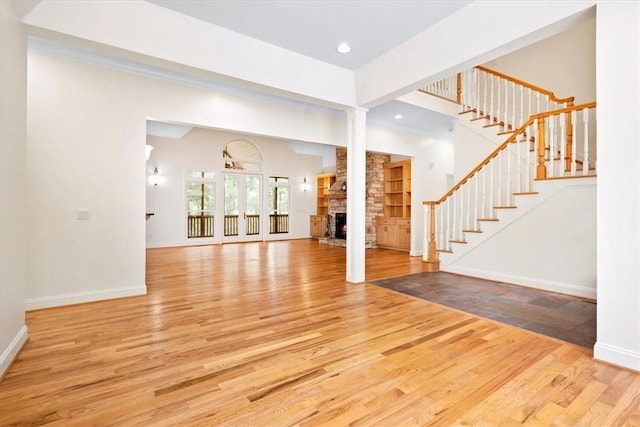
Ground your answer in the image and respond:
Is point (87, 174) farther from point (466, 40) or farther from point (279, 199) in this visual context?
point (279, 199)

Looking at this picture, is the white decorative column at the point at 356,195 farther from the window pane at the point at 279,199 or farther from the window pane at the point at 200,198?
the window pane at the point at 279,199

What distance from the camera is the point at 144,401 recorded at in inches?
68.9

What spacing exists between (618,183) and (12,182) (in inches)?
173

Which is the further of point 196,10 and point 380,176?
point 380,176

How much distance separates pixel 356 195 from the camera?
4605 mm

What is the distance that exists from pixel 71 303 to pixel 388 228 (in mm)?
6803

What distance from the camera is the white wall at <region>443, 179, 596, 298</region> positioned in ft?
12.6

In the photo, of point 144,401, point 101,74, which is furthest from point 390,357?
point 101,74

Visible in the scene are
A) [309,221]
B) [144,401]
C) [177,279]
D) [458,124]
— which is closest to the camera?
[144,401]

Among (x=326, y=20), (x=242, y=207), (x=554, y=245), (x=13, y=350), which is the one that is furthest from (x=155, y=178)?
(x=554, y=245)

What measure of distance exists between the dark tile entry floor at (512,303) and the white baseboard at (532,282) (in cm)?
14

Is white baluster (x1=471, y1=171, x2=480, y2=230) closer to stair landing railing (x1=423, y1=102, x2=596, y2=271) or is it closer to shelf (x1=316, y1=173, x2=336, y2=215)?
stair landing railing (x1=423, y1=102, x2=596, y2=271)

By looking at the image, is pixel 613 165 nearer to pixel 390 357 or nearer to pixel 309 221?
pixel 390 357

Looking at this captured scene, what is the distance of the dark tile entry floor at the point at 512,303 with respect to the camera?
2852 mm
